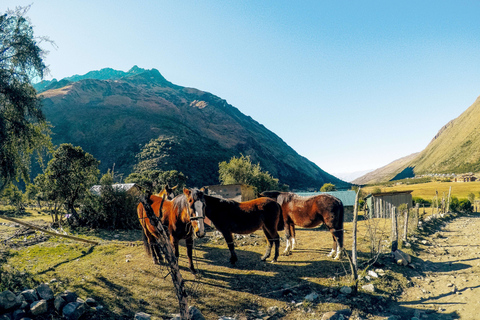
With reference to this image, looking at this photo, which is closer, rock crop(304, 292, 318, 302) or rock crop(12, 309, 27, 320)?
Result: rock crop(12, 309, 27, 320)

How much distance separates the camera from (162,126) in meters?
93.0

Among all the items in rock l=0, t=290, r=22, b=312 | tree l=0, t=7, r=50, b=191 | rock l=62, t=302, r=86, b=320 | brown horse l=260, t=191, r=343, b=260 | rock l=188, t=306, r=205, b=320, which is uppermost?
tree l=0, t=7, r=50, b=191

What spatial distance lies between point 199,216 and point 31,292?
3702 millimetres

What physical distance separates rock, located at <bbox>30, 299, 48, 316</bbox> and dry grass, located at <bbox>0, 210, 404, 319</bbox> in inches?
41.0

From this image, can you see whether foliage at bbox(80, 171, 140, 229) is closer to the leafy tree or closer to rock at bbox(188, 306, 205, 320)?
the leafy tree

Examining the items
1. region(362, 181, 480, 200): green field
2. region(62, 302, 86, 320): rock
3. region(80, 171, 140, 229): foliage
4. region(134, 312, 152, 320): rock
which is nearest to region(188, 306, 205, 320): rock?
region(134, 312, 152, 320): rock

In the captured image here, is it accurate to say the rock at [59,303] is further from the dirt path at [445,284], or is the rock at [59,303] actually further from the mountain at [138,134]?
the mountain at [138,134]

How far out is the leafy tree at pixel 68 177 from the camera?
56.7 feet

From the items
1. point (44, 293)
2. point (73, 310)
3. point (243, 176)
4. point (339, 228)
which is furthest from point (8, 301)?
point (243, 176)

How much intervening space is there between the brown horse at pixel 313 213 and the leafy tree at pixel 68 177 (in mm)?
14865

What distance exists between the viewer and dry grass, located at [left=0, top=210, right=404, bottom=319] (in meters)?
5.86

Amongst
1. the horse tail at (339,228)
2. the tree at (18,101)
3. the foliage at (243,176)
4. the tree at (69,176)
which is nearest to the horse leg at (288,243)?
the horse tail at (339,228)

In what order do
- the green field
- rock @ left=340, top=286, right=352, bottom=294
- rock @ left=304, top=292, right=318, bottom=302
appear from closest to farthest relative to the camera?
rock @ left=304, top=292, right=318, bottom=302 < rock @ left=340, top=286, right=352, bottom=294 < the green field

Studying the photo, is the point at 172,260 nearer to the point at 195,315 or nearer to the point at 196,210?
the point at 195,315
